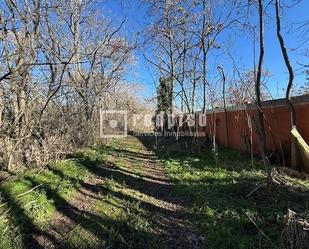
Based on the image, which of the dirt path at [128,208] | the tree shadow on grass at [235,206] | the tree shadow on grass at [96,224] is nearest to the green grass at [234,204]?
the tree shadow on grass at [235,206]

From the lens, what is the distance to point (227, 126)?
13641 mm

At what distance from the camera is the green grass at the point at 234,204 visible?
4.02 metres

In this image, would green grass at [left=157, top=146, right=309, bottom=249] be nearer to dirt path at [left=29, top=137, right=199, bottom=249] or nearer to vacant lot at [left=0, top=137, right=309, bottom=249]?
vacant lot at [left=0, top=137, right=309, bottom=249]

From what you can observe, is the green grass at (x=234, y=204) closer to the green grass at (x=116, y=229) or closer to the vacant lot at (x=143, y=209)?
the vacant lot at (x=143, y=209)

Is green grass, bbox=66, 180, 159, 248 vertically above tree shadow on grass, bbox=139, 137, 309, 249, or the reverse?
tree shadow on grass, bbox=139, 137, 309, 249

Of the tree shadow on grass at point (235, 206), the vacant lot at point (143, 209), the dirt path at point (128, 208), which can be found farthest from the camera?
the dirt path at point (128, 208)

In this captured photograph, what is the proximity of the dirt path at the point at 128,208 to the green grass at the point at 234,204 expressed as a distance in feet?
0.78

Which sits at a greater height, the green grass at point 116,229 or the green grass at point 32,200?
the green grass at point 32,200

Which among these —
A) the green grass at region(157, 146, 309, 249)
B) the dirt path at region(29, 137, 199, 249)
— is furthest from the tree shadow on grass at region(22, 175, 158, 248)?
the green grass at region(157, 146, 309, 249)

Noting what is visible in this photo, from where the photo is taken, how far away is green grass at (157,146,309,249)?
402 cm

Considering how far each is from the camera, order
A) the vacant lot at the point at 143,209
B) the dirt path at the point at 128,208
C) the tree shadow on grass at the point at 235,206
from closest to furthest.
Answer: the tree shadow on grass at the point at 235,206 < the vacant lot at the point at 143,209 < the dirt path at the point at 128,208

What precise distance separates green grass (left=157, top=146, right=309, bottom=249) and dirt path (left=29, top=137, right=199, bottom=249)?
0.24 metres

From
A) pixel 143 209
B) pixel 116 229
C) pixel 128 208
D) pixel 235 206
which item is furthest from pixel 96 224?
pixel 235 206

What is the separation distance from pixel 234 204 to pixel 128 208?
1760 mm
